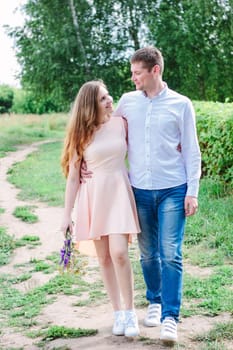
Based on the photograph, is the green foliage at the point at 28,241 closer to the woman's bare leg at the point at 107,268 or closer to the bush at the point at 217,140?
the bush at the point at 217,140

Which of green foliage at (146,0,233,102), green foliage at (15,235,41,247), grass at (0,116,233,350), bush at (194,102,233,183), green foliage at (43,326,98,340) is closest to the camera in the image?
green foliage at (43,326,98,340)

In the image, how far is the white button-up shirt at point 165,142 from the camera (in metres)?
4.23

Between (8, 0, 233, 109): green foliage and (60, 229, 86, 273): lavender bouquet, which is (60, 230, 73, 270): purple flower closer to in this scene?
(60, 229, 86, 273): lavender bouquet

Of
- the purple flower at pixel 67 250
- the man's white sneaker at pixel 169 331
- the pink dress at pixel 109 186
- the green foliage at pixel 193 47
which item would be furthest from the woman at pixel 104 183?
the green foliage at pixel 193 47

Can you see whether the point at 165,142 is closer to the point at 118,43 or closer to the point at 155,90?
the point at 155,90

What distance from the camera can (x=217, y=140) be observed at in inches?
372

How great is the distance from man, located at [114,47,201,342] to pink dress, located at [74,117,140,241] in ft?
0.31

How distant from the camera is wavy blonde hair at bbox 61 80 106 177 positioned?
4.29 m

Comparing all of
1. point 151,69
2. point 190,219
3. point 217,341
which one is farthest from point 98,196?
point 190,219

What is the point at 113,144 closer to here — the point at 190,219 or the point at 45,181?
the point at 190,219

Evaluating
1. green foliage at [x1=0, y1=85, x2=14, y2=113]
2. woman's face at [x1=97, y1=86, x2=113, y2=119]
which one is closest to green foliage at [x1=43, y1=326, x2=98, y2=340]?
woman's face at [x1=97, y1=86, x2=113, y2=119]

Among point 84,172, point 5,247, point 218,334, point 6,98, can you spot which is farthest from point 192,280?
point 6,98

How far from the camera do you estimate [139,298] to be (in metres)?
5.43

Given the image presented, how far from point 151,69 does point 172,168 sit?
68cm
